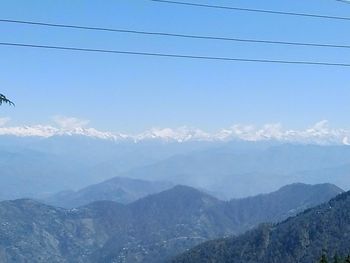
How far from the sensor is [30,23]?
34156 millimetres

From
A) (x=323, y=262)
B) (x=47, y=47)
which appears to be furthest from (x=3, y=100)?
(x=323, y=262)

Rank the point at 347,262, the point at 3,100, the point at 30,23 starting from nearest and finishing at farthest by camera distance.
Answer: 1. the point at 3,100
2. the point at 30,23
3. the point at 347,262

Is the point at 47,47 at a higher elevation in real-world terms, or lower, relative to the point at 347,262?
higher

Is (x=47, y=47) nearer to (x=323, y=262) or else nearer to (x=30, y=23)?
(x=30, y=23)

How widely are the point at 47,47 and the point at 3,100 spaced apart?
7.00 metres

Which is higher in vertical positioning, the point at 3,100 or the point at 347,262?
the point at 3,100

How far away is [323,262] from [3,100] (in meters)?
35.8

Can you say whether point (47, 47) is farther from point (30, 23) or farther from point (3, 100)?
point (3, 100)

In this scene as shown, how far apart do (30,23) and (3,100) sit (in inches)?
287

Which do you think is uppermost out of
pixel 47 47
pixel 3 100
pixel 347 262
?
pixel 47 47

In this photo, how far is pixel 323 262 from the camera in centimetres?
5191

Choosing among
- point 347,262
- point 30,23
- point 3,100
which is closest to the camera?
point 3,100

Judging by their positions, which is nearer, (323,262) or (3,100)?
(3,100)

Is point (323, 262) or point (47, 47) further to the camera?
point (323, 262)
